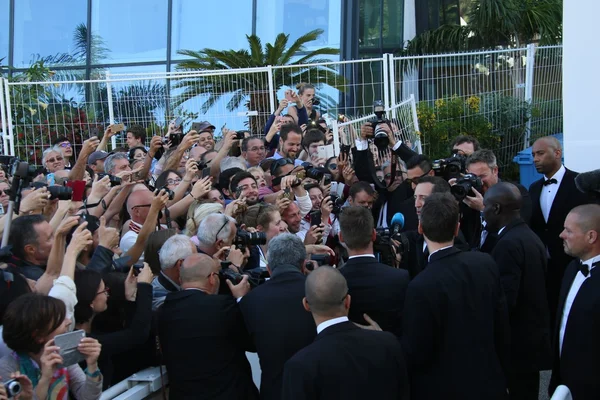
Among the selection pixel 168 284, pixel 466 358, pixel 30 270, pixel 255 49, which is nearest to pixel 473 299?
pixel 466 358

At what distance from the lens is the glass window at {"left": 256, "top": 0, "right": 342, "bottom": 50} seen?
1627cm

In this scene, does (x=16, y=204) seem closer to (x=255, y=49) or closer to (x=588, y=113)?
(x=588, y=113)

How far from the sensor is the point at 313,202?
285 inches

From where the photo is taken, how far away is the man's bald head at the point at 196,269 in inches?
182

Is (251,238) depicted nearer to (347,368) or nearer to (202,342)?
(202,342)

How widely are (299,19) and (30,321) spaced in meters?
13.4

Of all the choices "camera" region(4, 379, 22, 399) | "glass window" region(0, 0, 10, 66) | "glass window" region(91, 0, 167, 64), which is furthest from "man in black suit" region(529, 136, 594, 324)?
"glass window" region(0, 0, 10, 66)

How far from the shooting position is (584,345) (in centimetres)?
469

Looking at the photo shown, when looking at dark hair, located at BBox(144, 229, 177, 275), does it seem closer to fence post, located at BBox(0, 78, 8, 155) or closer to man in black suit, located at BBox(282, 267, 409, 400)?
man in black suit, located at BBox(282, 267, 409, 400)

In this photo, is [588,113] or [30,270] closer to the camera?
[30,270]

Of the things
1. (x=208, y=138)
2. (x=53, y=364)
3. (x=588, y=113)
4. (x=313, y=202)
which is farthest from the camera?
(x=208, y=138)

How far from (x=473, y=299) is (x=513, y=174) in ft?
27.1

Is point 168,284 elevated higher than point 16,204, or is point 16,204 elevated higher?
point 16,204

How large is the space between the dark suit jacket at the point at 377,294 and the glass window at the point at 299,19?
1207 centimetres
